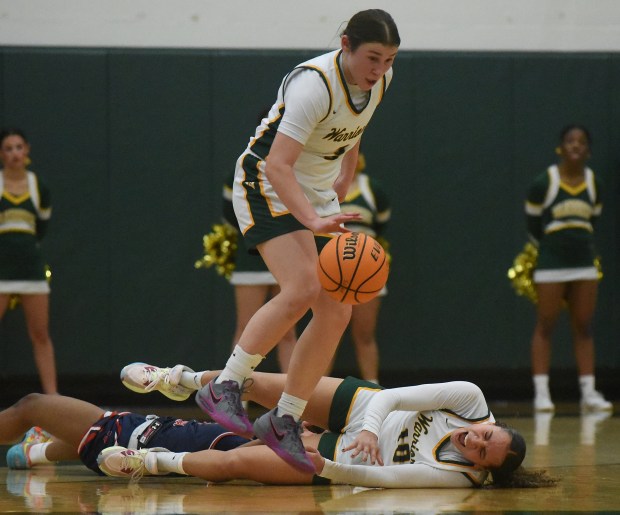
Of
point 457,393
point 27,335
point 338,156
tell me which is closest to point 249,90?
point 27,335

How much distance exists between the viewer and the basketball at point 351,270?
172 inches

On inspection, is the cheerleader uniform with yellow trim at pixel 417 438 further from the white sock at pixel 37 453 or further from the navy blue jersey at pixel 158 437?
the white sock at pixel 37 453

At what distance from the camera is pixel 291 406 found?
4594mm

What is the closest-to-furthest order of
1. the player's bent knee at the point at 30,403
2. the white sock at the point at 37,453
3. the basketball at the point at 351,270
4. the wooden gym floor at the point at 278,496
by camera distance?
the wooden gym floor at the point at 278,496, the basketball at the point at 351,270, the player's bent knee at the point at 30,403, the white sock at the point at 37,453

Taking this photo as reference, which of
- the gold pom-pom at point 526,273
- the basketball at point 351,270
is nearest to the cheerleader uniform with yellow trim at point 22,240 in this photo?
the gold pom-pom at point 526,273

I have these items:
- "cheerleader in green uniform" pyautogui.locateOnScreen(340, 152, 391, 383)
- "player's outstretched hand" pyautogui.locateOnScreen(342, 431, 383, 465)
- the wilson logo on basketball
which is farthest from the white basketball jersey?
"cheerleader in green uniform" pyautogui.locateOnScreen(340, 152, 391, 383)

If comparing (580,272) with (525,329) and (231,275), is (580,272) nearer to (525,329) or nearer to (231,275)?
(525,329)

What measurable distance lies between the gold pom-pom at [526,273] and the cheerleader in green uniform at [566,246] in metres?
0.20

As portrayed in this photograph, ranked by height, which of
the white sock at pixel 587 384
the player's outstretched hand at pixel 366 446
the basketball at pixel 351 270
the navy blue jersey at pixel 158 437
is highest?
the basketball at pixel 351 270

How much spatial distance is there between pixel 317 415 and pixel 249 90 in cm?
479

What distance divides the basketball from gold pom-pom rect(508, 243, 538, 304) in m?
4.60

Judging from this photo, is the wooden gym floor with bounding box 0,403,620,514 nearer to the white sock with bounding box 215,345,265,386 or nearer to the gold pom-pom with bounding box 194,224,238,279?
the white sock with bounding box 215,345,265,386

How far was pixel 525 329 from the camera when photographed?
938 cm

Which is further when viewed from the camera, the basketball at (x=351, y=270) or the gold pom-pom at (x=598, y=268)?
the gold pom-pom at (x=598, y=268)
